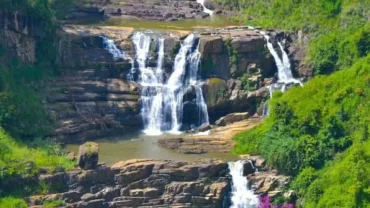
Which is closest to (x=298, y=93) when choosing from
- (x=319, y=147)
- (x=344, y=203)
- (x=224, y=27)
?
(x=319, y=147)

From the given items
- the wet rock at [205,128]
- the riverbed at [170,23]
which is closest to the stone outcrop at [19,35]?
the riverbed at [170,23]

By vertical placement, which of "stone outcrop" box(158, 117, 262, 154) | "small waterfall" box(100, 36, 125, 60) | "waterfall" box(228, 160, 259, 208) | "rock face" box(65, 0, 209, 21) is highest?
"rock face" box(65, 0, 209, 21)

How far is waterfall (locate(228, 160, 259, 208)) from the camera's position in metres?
34.8

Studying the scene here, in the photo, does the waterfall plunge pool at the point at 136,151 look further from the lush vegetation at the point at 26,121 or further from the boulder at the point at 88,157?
the lush vegetation at the point at 26,121

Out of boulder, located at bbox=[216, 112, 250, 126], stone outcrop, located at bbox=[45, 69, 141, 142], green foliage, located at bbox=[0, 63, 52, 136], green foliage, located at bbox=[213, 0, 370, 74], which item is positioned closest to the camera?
green foliage, located at bbox=[0, 63, 52, 136]

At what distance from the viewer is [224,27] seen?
48.8m

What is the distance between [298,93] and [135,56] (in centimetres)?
913

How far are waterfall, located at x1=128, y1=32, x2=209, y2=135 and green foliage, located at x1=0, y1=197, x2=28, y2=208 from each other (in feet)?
32.8

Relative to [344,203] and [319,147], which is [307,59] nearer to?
[319,147]

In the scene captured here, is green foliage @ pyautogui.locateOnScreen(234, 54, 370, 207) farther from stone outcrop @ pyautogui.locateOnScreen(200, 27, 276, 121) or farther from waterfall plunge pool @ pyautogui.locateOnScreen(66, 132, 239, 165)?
stone outcrop @ pyautogui.locateOnScreen(200, 27, 276, 121)

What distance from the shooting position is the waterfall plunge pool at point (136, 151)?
36781 millimetres

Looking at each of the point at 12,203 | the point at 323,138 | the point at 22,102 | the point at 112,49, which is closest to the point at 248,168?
the point at 323,138

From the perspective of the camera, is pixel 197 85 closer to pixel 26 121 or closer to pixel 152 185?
pixel 26 121

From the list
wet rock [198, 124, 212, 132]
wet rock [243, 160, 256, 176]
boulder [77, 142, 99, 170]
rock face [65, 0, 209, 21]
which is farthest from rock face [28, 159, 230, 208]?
rock face [65, 0, 209, 21]
